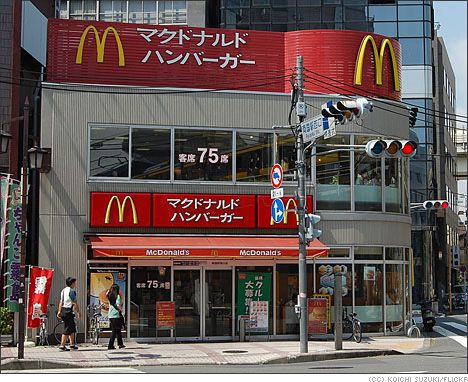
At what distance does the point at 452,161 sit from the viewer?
223ft

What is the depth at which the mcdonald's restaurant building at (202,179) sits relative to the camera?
22.1 metres

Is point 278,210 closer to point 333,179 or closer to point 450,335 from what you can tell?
point 333,179

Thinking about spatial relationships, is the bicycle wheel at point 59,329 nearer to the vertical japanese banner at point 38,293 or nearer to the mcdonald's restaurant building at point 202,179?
the mcdonald's restaurant building at point 202,179

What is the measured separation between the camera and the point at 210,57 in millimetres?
23422

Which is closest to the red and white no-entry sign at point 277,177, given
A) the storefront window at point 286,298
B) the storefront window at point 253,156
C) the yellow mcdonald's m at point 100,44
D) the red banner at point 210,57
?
the storefront window at point 253,156

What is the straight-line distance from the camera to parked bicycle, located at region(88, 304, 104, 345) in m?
21.5

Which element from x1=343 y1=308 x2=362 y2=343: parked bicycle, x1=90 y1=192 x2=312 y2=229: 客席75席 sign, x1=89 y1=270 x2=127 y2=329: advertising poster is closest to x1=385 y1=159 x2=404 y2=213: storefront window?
x1=90 y1=192 x2=312 y2=229: 客席75席 sign

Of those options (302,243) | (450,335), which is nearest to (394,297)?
(450,335)

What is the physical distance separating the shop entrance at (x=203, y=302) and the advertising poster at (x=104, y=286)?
1574 millimetres

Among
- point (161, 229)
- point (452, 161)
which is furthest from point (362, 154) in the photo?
point (452, 161)

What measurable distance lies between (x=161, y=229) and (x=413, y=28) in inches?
1208

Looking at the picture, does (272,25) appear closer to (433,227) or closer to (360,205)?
(433,227)

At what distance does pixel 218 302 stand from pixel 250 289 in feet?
3.38

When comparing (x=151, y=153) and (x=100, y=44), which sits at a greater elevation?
(x=100, y=44)
